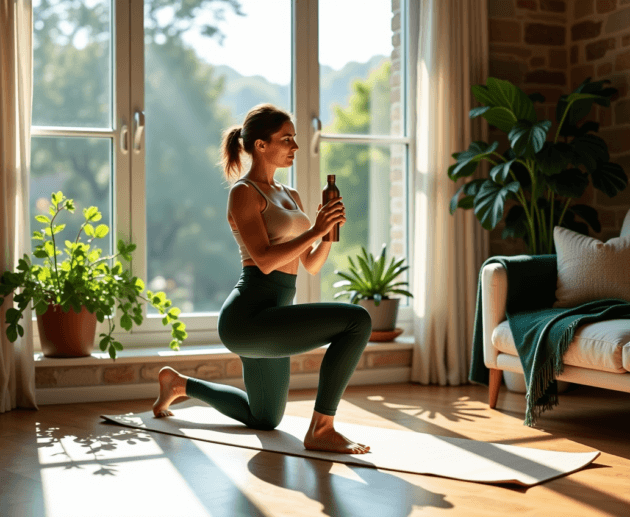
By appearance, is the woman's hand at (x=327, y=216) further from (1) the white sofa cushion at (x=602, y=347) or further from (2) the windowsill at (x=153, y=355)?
(2) the windowsill at (x=153, y=355)

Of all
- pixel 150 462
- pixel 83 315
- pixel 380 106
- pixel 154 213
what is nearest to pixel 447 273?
pixel 380 106

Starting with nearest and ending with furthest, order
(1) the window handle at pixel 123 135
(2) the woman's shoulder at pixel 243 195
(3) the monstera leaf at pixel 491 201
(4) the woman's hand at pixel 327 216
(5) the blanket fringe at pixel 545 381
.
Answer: (4) the woman's hand at pixel 327 216 < (2) the woman's shoulder at pixel 243 195 < (5) the blanket fringe at pixel 545 381 < (3) the monstera leaf at pixel 491 201 < (1) the window handle at pixel 123 135

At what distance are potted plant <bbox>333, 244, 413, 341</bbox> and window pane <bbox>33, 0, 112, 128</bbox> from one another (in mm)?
1587

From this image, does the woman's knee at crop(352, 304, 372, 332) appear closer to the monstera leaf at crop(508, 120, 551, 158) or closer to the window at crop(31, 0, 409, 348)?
the monstera leaf at crop(508, 120, 551, 158)

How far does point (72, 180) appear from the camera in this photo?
417cm

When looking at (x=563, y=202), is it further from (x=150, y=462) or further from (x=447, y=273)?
(x=150, y=462)

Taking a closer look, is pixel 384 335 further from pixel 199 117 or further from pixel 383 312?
pixel 199 117

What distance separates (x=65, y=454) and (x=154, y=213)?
1790 millimetres

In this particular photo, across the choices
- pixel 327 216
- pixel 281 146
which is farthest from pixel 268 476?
pixel 281 146

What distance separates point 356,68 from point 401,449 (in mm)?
2597

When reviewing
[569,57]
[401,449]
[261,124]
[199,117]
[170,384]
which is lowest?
[401,449]

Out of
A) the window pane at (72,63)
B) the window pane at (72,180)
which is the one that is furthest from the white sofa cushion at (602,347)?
the window pane at (72,63)

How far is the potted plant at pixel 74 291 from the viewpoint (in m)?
3.67

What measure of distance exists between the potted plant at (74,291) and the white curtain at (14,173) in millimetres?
104
